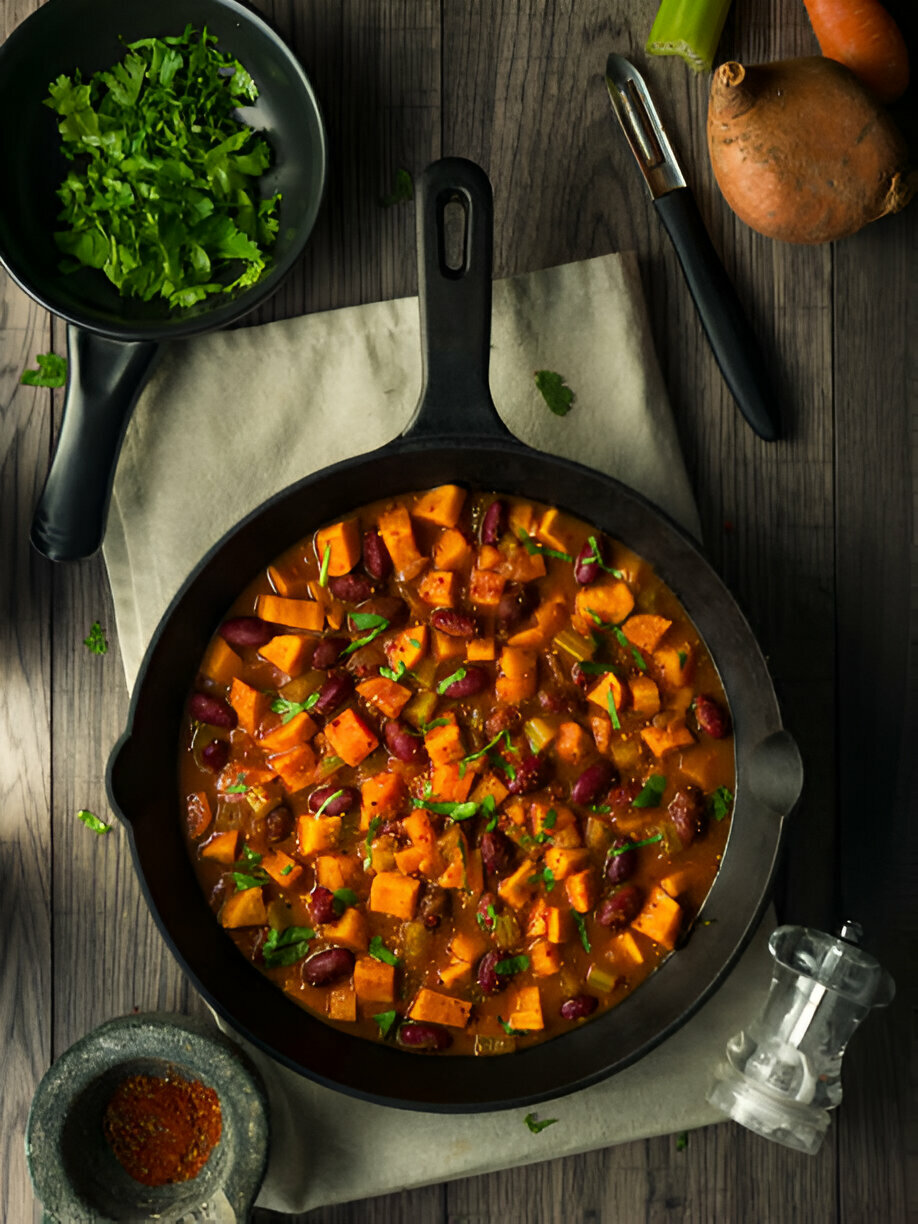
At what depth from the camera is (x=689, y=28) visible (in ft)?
9.73

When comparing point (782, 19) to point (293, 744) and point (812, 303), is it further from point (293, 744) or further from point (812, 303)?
point (293, 744)

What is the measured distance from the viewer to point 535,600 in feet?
9.54

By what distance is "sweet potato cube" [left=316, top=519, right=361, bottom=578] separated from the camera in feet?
9.52

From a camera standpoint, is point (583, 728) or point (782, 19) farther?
point (782, 19)

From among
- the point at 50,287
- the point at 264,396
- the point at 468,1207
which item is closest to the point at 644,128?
the point at 264,396

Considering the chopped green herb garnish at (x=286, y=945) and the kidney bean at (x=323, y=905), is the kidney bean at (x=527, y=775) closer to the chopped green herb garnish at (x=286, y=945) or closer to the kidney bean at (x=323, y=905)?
the kidney bean at (x=323, y=905)

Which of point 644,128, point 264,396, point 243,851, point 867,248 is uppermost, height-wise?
point 644,128

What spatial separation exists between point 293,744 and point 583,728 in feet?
2.45

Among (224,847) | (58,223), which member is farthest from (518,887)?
(58,223)

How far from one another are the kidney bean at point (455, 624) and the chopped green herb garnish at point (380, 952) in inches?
31.7

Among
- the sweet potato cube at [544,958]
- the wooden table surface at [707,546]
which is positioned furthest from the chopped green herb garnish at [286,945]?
the sweet potato cube at [544,958]

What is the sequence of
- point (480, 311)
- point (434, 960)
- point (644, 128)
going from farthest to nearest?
point (644, 128)
point (434, 960)
point (480, 311)

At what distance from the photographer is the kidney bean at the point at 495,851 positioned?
2.81 metres

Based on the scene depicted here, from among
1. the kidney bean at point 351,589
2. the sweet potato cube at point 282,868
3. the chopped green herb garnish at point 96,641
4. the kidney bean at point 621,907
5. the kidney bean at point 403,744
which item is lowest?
the kidney bean at point 621,907
